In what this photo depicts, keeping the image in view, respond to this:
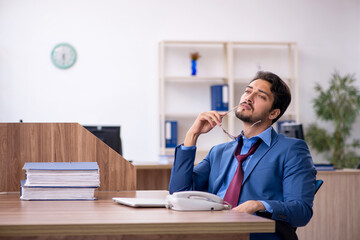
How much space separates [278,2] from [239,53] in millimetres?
836

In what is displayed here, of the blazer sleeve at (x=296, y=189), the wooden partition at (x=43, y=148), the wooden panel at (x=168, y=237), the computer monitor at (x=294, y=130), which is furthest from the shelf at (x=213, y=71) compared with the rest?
the wooden panel at (x=168, y=237)

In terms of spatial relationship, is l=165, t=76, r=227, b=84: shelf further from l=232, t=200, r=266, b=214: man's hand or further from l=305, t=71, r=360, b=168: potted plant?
l=232, t=200, r=266, b=214: man's hand

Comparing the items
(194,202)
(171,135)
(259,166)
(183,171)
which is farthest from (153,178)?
(194,202)

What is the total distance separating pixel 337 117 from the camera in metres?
6.05

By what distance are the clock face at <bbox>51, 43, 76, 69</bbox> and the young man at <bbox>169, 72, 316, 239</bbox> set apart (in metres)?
4.08

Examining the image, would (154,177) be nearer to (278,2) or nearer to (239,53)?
(239,53)

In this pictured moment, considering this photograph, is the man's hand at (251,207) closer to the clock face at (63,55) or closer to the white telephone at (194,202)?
the white telephone at (194,202)

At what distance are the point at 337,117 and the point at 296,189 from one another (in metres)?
4.49

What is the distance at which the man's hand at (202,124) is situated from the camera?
2.04 meters

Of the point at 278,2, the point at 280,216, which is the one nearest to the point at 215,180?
the point at 280,216

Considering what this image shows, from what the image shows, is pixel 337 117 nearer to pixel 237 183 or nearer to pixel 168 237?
pixel 237 183

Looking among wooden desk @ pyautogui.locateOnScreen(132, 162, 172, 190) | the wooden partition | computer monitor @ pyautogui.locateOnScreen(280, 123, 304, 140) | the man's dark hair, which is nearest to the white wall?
wooden desk @ pyautogui.locateOnScreen(132, 162, 172, 190)

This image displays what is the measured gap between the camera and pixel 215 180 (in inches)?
83.4

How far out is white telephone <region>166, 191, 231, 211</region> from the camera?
1466 millimetres
